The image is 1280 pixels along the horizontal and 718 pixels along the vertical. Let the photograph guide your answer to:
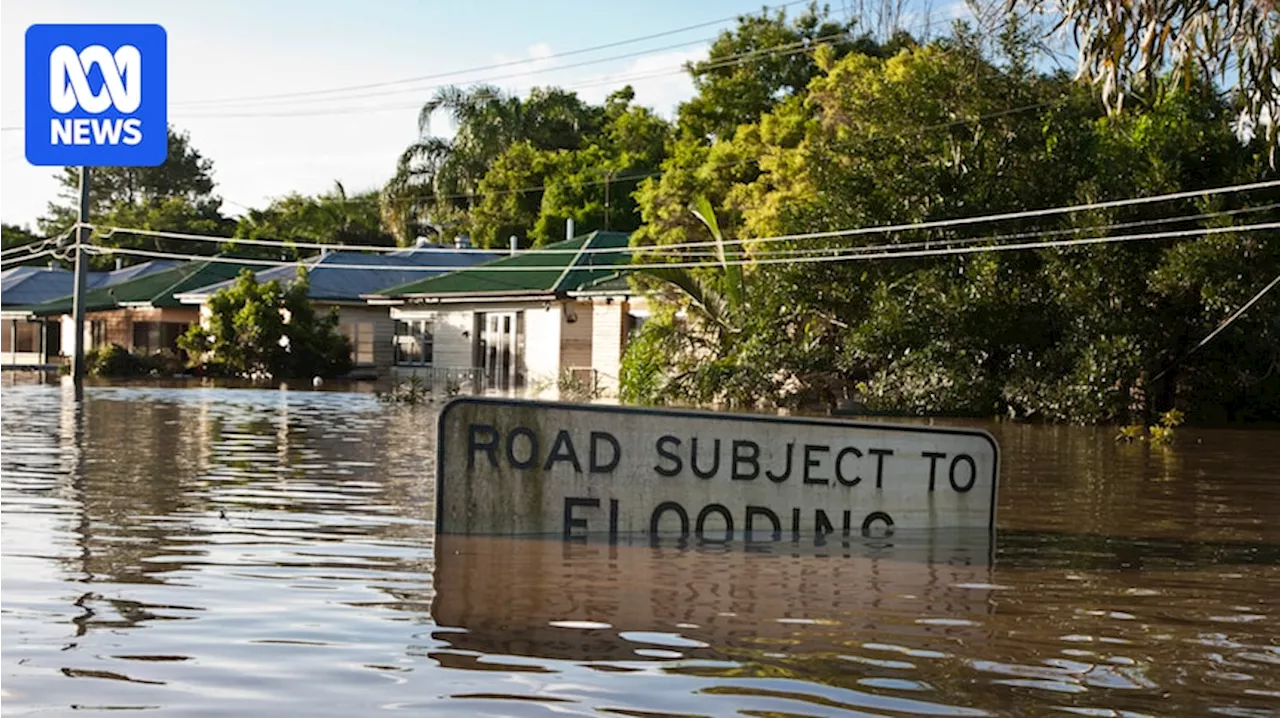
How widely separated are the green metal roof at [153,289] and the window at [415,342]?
40.1 feet

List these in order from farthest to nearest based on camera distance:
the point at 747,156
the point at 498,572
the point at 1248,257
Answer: the point at 747,156, the point at 1248,257, the point at 498,572

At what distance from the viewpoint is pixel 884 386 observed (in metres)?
36.1

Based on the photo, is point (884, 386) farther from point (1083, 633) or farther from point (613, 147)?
point (613, 147)

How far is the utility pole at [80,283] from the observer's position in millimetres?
42750

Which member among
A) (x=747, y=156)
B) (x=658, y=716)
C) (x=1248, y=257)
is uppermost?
(x=747, y=156)

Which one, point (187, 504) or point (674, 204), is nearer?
point (187, 504)

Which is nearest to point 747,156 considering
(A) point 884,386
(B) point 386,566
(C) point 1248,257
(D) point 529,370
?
(D) point 529,370

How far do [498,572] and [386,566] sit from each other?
828 millimetres

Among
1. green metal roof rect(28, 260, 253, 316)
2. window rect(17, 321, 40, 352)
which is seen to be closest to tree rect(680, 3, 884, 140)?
green metal roof rect(28, 260, 253, 316)

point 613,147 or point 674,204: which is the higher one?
point 613,147

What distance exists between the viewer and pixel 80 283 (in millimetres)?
44656

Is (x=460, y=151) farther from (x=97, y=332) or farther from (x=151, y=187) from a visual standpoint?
(x=151, y=187)

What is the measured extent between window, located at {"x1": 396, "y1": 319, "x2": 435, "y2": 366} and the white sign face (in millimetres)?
44920

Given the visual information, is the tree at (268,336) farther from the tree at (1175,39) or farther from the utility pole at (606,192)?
the tree at (1175,39)
